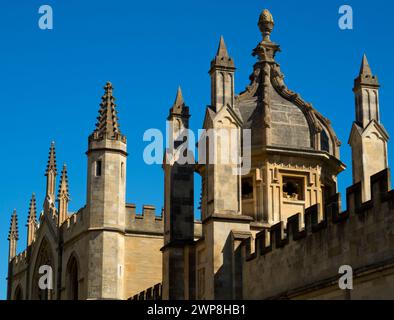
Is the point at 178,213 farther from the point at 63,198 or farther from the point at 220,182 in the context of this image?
the point at 63,198

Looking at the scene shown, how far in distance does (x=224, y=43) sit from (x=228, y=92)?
1351mm

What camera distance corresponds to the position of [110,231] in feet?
106

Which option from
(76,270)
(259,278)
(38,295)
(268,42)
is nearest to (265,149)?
(268,42)

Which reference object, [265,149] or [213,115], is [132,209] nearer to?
[265,149]

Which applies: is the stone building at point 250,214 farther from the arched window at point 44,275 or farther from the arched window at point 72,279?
the arched window at point 44,275

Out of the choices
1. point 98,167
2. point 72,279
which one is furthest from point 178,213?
point 72,279

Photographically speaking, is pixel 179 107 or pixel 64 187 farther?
pixel 64 187

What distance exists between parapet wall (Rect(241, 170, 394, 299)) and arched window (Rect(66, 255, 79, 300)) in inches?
545

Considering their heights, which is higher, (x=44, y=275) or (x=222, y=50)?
(x=222, y=50)

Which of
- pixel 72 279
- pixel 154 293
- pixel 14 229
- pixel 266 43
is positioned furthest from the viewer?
pixel 14 229

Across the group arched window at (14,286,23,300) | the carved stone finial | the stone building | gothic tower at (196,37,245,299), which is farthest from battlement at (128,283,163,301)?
arched window at (14,286,23,300)

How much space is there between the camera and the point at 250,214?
28125 mm

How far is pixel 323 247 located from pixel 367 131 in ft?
16.6

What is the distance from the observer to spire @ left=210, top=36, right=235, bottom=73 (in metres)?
24.3
